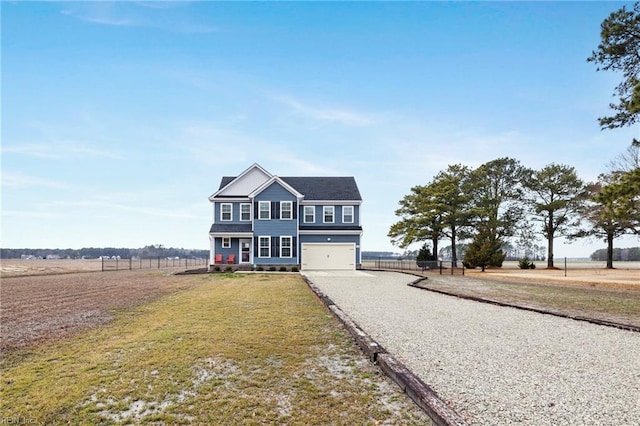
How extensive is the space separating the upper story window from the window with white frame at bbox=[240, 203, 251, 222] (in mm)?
8110

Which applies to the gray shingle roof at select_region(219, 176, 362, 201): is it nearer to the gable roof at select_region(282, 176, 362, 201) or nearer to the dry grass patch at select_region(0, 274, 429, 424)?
the gable roof at select_region(282, 176, 362, 201)

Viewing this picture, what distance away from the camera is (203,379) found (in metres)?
4.76

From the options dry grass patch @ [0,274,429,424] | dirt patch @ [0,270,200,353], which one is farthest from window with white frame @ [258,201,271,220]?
dry grass patch @ [0,274,429,424]

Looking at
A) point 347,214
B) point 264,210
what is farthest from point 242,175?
point 347,214

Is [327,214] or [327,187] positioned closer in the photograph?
[327,214]

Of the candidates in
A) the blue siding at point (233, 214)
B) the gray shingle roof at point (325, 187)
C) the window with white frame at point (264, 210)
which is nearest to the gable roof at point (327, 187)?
the gray shingle roof at point (325, 187)

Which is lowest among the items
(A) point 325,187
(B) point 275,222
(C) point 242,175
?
(B) point 275,222

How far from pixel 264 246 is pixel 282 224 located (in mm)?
2280

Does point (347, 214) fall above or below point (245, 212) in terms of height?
below

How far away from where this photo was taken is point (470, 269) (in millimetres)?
35438

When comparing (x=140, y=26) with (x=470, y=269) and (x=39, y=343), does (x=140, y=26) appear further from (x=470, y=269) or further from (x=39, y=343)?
(x=470, y=269)

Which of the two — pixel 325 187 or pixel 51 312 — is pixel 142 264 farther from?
pixel 51 312

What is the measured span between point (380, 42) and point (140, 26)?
11.6 meters

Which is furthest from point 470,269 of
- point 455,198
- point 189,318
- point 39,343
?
point 39,343
